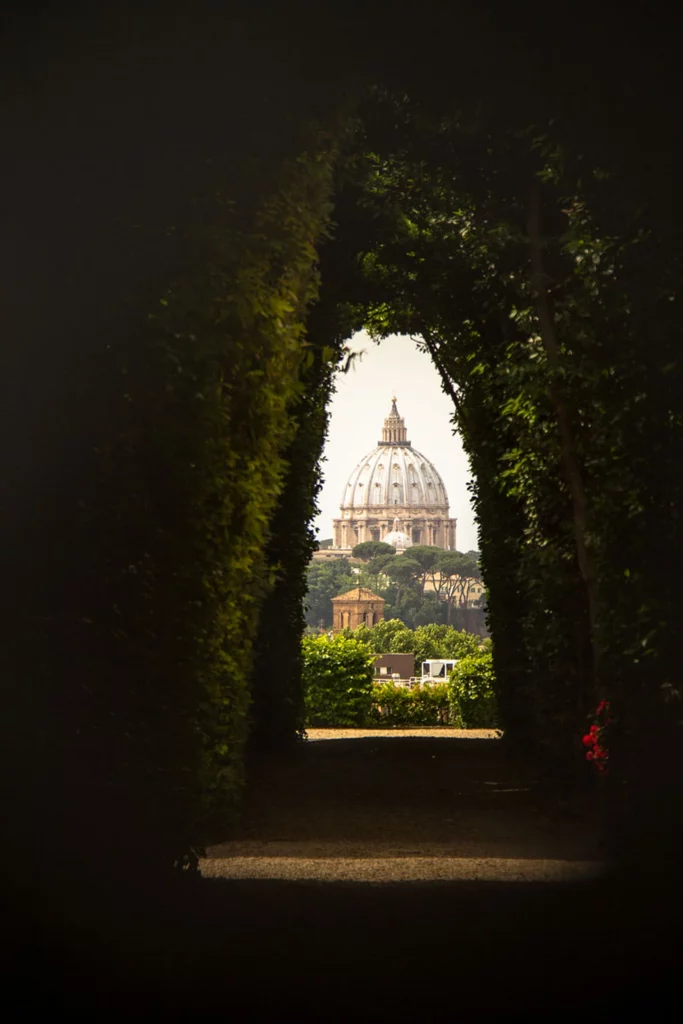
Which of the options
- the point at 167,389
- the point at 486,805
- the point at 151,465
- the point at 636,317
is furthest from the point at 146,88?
the point at 486,805

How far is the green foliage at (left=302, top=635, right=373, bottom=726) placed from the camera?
23188 mm

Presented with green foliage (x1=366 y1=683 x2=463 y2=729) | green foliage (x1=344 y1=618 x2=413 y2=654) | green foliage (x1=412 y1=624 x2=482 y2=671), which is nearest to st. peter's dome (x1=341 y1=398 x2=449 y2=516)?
green foliage (x1=344 y1=618 x2=413 y2=654)

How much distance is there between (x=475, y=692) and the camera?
23500 millimetres

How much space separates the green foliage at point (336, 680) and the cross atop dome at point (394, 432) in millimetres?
170861

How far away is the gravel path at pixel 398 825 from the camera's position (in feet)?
24.0

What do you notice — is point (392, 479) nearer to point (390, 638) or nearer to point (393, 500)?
point (393, 500)

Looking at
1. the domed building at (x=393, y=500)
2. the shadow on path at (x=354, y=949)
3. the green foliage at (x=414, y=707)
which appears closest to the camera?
the shadow on path at (x=354, y=949)

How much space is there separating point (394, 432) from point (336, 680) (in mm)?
173704

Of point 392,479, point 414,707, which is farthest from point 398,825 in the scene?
point 392,479

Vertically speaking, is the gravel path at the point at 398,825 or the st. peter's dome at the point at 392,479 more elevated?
the st. peter's dome at the point at 392,479

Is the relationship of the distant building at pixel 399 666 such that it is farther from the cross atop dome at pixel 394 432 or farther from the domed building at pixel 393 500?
the cross atop dome at pixel 394 432

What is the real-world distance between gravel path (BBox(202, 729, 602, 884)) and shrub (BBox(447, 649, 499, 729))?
6998mm

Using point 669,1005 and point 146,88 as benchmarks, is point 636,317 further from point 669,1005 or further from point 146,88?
point 669,1005

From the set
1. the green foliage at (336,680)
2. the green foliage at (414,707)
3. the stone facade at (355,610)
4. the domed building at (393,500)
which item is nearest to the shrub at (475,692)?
the green foliage at (414,707)
